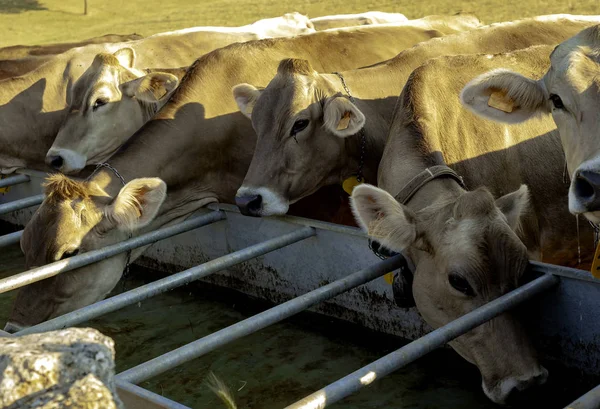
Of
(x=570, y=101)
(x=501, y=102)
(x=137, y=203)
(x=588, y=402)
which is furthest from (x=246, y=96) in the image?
(x=588, y=402)

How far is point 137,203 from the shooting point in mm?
5582

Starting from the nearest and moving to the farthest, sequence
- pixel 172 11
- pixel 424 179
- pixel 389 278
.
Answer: pixel 424 179
pixel 389 278
pixel 172 11

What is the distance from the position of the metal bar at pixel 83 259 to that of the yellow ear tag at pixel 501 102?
210cm

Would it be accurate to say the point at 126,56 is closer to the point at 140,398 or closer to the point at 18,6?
the point at 140,398

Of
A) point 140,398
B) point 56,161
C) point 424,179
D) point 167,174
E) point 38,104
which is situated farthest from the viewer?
point 38,104

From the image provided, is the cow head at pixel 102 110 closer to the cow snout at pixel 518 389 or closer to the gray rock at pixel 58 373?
the cow snout at pixel 518 389

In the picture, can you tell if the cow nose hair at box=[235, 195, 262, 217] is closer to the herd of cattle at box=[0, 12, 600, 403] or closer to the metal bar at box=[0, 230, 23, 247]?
the herd of cattle at box=[0, 12, 600, 403]

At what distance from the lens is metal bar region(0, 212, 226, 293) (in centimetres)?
447

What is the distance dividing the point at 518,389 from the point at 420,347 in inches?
22.6

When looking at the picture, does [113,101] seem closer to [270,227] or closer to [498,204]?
[270,227]

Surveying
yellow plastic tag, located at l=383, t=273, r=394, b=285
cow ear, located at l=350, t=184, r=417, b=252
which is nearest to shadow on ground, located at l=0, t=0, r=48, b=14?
yellow plastic tag, located at l=383, t=273, r=394, b=285

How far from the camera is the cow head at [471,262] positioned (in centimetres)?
386

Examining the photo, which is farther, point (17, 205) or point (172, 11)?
point (172, 11)

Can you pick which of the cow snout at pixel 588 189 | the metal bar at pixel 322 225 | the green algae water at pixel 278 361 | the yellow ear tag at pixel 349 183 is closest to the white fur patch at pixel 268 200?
the metal bar at pixel 322 225
